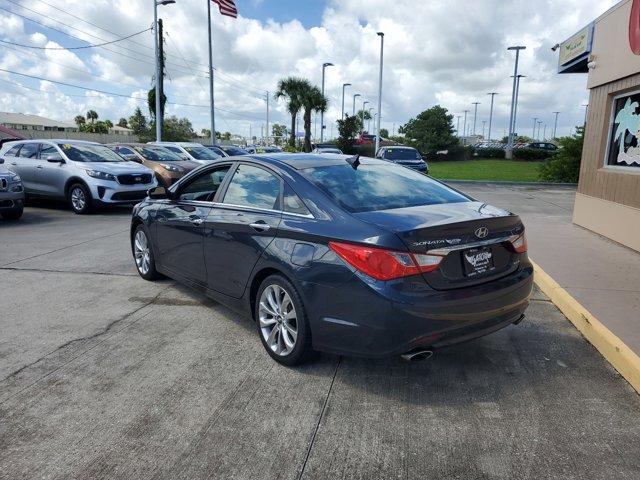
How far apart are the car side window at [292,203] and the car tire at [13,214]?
9.19 meters

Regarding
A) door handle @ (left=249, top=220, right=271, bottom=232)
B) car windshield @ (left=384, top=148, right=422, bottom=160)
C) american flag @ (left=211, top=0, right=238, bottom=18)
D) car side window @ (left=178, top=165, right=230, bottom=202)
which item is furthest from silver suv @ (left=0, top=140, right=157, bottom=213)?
american flag @ (left=211, top=0, right=238, bottom=18)

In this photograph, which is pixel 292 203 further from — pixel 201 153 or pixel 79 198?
pixel 201 153

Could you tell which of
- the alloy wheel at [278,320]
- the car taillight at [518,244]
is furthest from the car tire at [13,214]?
the car taillight at [518,244]

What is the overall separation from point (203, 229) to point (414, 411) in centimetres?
253

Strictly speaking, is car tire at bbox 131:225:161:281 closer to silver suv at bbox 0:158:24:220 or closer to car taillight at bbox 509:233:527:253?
car taillight at bbox 509:233:527:253

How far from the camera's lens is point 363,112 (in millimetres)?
97312

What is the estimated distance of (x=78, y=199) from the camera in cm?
1239

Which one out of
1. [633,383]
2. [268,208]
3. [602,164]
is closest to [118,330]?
[268,208]

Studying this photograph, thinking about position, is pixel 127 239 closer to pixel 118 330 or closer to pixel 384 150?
pixel 118 330

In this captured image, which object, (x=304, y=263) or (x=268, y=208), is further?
(x=268, y=208)

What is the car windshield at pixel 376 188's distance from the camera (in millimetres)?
3836

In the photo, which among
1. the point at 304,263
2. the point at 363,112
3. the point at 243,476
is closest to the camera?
the point at 243,476

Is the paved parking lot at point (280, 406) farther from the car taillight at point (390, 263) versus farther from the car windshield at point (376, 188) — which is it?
the car windshield at point (376, 188)

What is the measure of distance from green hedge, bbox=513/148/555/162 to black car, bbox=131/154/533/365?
52.5 m
